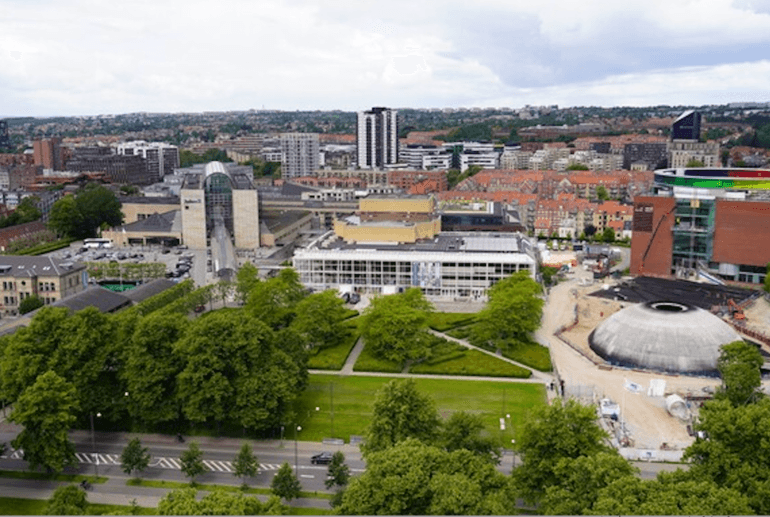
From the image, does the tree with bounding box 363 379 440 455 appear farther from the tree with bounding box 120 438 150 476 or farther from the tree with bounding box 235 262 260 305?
the tree with bounding box 235 262 260 305

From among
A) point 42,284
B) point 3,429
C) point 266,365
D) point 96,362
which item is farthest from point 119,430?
point 42,284

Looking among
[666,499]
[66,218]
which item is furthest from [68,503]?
[66,218]

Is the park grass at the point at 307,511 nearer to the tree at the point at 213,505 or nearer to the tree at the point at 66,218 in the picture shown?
the tree at the point at 213,505

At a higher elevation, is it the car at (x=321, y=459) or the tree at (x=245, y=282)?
the tree at (x=245, y=282)

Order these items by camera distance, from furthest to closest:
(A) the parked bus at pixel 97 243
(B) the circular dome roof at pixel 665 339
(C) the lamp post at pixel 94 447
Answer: (A) the parked bus at pixel 97 243 → (B) the circular dome roof at pixel 665 339 → (C) the lamp post at pixel 94 447

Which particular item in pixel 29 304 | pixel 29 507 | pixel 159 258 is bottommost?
pixel 29 507

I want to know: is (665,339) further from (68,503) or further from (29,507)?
(29,507)

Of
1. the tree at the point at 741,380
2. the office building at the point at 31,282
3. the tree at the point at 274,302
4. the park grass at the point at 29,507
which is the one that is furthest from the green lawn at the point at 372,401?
the office building at the point at 31,282

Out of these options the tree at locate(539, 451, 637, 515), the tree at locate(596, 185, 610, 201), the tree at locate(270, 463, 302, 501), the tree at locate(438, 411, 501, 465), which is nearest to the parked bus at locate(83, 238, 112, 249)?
the tree at locate(270, 463, 302, 501)
